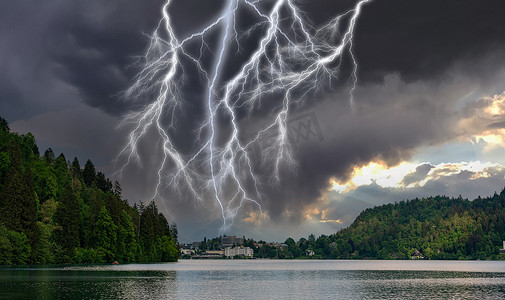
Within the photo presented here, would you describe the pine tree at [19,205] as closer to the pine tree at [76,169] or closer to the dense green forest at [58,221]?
the dense green forest at [58,221]

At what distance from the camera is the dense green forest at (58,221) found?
9288cm

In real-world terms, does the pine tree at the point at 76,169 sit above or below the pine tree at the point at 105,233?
above

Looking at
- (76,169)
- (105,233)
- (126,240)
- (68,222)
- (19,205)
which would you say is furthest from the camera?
(76,169)

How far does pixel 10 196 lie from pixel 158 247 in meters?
61.4

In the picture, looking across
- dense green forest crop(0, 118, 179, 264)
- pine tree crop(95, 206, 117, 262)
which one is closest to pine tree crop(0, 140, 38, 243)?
dense green forest crop(0, 118, 179, 264)

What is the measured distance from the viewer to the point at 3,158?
10706cm

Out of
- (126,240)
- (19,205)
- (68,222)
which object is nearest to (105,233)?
(126,240)

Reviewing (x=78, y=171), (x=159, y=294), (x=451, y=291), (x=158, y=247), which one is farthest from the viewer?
(x=78, y=171)

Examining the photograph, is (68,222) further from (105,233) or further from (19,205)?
(19,205)

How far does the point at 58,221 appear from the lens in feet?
354

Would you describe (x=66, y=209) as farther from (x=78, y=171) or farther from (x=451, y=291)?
(x=451, y=291)

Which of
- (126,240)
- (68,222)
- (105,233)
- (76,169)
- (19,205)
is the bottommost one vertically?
(126,240)

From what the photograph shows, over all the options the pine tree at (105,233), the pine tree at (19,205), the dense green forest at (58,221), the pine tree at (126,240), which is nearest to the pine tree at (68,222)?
the dense green forest at (58,221)

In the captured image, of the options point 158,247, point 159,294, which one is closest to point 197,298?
point 159,294
